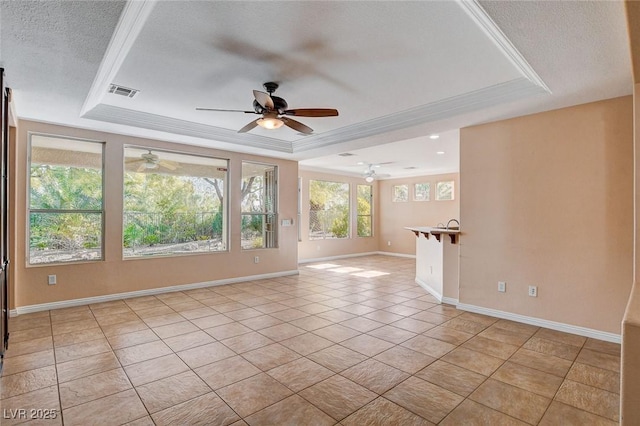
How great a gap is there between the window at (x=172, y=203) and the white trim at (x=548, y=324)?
4303 mm

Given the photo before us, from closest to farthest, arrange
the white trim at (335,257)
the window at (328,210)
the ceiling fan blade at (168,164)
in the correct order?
the ceiling fan blade at (168,164) → the white trim at (335,257) → the window at (328,210)

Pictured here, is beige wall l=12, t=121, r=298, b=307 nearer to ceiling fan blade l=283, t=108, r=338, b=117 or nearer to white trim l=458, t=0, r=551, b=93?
ceiling fan blade l=283, t=108, r=338, b=117

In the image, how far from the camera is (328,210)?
9.62 meters

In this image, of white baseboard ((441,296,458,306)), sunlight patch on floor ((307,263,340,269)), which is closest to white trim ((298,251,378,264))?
sunlight patch on floor ((307,263,340,269))

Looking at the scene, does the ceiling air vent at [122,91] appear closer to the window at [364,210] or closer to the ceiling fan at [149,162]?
the ceiling fan at [149,162]

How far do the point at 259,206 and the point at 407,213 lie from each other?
17.5ft

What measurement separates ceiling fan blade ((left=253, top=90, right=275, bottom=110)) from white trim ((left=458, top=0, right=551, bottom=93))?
5.48ft

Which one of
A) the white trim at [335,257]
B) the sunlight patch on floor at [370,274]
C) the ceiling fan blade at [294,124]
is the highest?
the ceiling fan blade at [294,124]

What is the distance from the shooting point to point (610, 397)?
232 centimetres

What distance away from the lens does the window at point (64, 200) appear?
4348 mm

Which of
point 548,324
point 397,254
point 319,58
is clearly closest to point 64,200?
point 319,58

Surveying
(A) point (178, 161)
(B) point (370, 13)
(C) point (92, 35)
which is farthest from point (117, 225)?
(B) point (370, 13)

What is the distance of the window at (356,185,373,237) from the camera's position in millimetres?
10467

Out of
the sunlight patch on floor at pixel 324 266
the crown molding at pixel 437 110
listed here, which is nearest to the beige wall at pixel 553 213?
the crown molding at pixel 437 110
